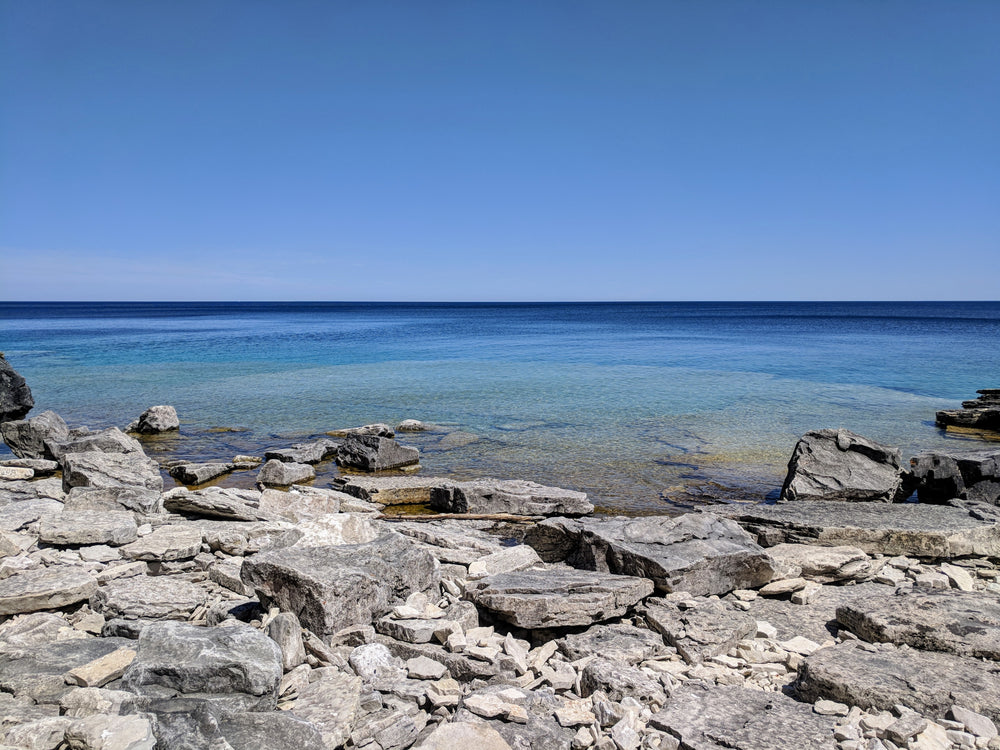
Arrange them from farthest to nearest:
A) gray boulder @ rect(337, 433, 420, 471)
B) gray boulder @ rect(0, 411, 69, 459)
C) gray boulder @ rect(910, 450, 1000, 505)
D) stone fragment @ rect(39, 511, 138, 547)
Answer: gray boulder @ rect(0, 411, 69, 459) < gray boulder @ rect(337, 433, 420, 471) < gray boulder @ rect(910, 450, 1000, 505) < stone fragment @ rect(39, 511, 138, 547)

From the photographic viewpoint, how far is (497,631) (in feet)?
18.0

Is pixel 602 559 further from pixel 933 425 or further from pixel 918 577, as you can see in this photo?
pixel 933 425

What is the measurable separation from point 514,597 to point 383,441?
8687mm

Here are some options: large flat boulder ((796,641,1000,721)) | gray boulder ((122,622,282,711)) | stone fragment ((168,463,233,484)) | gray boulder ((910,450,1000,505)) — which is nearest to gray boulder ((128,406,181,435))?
stone fragment ((168,463,233,484))

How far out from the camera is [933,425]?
59.8 feet

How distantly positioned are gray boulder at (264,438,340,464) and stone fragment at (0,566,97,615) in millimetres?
7630

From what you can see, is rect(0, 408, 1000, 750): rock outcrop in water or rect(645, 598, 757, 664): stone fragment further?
rect(645, 598, 757, 664): stone fragment

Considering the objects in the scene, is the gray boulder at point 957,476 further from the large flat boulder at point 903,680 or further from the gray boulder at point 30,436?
the gray boulder at point 30,436

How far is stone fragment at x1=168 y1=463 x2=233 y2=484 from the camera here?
40.2 feet

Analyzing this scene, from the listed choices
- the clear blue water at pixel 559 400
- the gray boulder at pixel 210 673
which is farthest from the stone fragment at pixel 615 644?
the clear blue water at pixel 559 400

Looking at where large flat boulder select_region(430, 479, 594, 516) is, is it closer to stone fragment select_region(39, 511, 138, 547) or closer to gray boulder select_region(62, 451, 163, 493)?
gray boulder select_region(62, 451, 163, 493)

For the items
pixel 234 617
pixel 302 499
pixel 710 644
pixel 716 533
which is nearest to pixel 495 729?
pixel 710 644

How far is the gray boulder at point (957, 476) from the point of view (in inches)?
405

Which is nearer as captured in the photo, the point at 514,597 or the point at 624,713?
the point at 624,713
